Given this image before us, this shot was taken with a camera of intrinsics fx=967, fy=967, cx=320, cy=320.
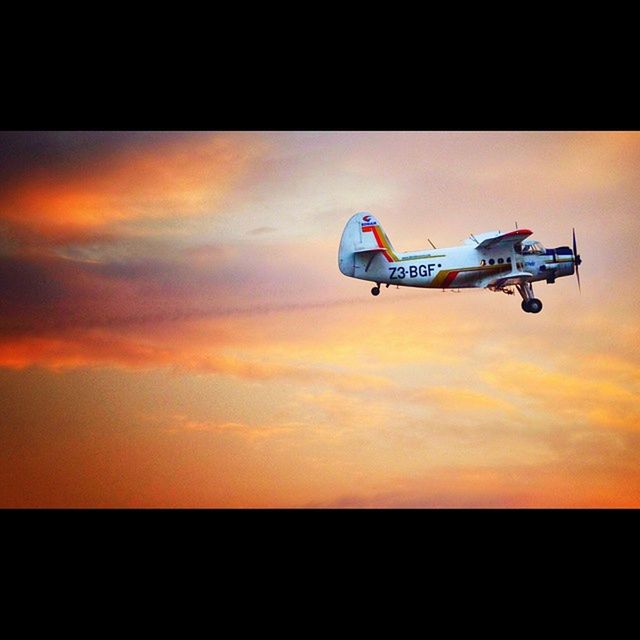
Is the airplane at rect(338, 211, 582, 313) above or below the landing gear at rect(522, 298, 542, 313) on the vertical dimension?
above

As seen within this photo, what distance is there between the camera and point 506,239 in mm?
24578

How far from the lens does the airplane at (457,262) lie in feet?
80.9

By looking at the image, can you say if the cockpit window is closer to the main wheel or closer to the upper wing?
the upper wing

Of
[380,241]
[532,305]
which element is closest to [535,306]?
[532,305]

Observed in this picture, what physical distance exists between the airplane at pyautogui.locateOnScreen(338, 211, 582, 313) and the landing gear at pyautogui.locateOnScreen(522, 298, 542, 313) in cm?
3

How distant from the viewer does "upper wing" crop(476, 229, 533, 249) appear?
958 inches

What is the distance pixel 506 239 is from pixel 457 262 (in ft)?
4.46

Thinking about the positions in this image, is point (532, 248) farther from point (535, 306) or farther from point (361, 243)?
point (361, 243)

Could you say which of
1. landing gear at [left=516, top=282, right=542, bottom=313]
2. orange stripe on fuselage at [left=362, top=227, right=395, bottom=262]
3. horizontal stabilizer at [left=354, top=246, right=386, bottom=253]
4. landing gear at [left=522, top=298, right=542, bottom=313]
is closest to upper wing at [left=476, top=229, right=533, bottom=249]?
landing gear at [left=516, top=282, right=542, bottom=313]

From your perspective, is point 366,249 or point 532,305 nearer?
point 532,305

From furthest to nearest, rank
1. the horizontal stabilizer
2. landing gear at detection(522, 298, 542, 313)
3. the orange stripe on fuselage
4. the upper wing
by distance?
the orange stripe on fuselage → the horizontal stabilizer → landing gear at detection(522, 298, 542, 313) → the upper wing
